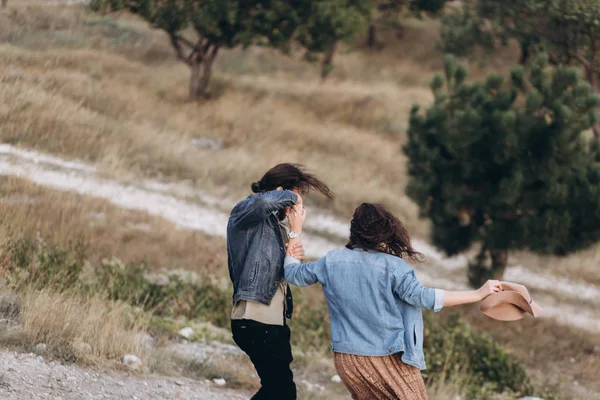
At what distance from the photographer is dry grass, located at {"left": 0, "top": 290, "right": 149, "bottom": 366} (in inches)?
213

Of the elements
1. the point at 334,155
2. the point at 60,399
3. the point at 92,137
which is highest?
the point at 60,399

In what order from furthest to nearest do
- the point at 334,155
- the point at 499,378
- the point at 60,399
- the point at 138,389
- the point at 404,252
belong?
the point at 334,155 → the point at 499,378 → the point at 138,389 → the point at 60,399 → the point at 404,252

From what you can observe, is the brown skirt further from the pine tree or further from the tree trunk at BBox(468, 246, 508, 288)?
the tree trunk at BBox(468, 246, 508, 288)

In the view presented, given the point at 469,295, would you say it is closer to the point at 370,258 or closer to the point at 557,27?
the point at 370,258

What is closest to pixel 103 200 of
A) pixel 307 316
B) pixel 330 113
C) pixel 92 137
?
pixel 92 137

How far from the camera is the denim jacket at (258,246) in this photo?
3.84 meters

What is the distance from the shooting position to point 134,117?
702 inches

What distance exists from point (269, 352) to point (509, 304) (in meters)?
1.19

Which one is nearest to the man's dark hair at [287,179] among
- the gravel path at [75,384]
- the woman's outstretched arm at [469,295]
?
the woman's outstretched arm at [469,295]

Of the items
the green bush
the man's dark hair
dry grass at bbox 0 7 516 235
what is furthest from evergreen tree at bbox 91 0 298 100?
the man's dark hair

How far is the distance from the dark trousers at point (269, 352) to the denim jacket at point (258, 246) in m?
0.14

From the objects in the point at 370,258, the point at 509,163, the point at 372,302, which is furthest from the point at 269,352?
the point at 509,163

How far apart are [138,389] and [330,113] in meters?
19.9

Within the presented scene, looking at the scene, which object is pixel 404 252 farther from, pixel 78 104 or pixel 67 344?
pixel 78 104
